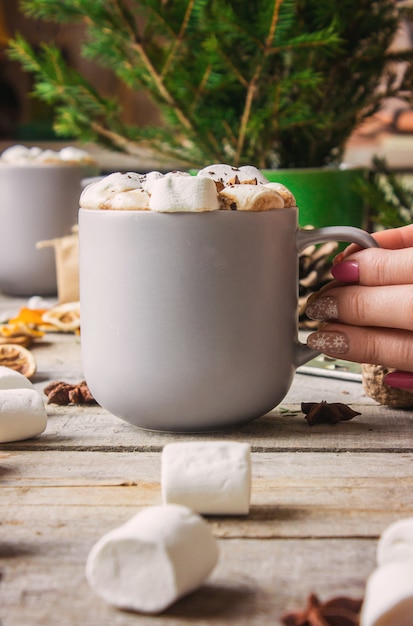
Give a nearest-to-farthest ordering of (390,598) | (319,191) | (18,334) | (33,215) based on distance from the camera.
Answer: (390,598) < (18,334) < (319,191) < (33,215)

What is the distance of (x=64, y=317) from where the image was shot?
45.4 inches

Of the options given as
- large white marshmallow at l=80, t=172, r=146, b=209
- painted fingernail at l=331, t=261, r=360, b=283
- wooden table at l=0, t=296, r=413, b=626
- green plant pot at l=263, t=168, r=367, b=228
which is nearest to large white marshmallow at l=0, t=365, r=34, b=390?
wooden table at l=0, t=296, r=413, b=626

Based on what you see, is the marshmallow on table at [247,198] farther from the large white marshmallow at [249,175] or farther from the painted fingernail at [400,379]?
the painted fingernail at [400,379]

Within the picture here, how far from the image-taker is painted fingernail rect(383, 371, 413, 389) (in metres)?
0.73

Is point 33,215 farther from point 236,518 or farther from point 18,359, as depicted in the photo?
point 236,518

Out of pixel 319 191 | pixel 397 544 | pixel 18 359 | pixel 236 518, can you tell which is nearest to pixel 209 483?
pixel 236 518

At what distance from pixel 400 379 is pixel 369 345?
0.14 feet

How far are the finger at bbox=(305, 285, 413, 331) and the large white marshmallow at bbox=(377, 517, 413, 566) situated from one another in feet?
0.94

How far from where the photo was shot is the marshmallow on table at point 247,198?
2.10 feet

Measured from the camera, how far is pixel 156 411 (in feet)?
2.19

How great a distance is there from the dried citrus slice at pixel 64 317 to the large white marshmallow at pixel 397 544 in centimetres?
74

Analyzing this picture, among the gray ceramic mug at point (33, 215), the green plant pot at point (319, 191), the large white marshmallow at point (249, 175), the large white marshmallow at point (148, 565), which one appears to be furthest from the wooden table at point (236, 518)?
the gray ceramic mug at point (33, 215)

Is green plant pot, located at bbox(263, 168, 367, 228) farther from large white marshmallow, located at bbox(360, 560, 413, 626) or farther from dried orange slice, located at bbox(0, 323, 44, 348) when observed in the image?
large white marshmallow, located at bbox(360, 560, 413, 626)

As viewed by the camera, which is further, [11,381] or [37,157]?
[37,157]
